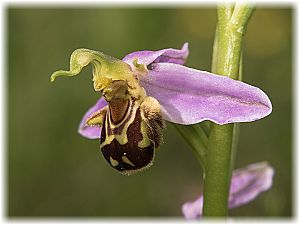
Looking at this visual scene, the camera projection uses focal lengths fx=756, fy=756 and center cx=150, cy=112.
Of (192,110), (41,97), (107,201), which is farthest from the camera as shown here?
(41,97)

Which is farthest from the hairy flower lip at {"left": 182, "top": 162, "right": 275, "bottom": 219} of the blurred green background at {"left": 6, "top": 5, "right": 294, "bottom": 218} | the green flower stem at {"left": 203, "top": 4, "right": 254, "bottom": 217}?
the blurred green background at {"left": 6, "top": 5, "right": 294, "bottom": 218}

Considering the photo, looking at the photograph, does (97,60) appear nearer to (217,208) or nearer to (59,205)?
(217,208)

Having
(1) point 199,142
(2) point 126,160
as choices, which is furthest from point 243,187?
(2) point 126,160

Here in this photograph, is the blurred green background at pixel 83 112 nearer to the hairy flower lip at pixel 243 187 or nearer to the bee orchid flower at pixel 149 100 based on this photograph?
the hairy flower lip at pixel 243 187

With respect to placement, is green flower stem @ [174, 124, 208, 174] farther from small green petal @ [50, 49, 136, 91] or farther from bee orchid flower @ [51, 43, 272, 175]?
small green petal @ [50, 49, 136, 91]

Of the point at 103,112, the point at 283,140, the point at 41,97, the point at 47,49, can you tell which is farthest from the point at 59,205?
the point at 103,112

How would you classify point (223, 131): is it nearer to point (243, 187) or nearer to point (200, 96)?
point (200, 96)
